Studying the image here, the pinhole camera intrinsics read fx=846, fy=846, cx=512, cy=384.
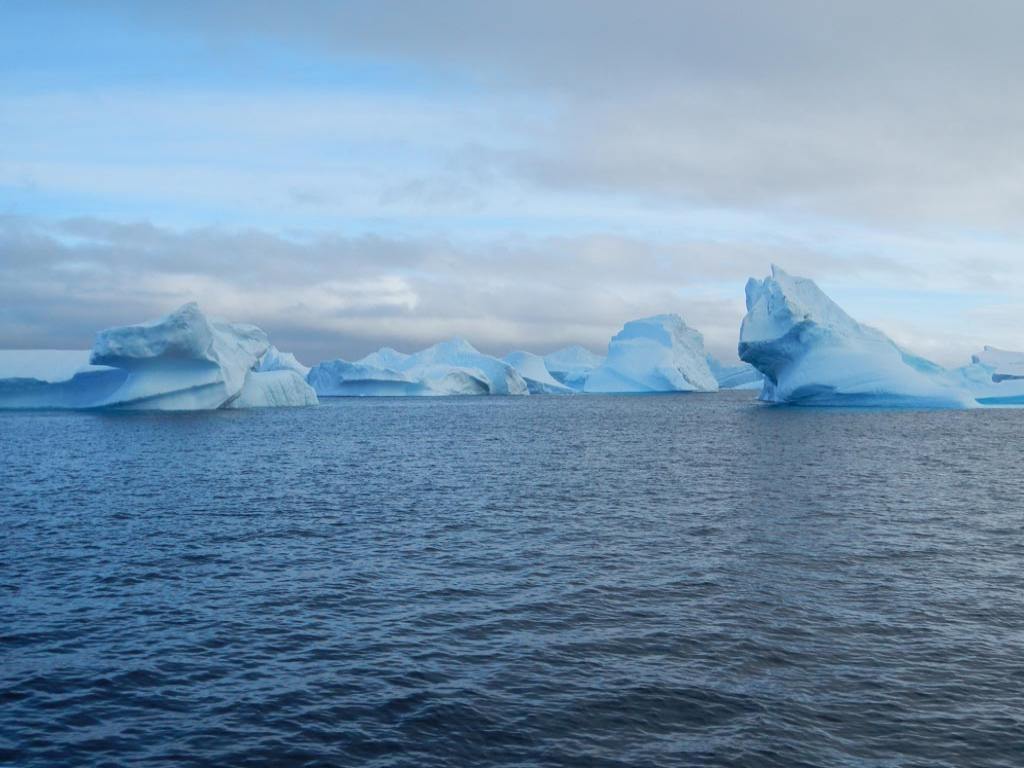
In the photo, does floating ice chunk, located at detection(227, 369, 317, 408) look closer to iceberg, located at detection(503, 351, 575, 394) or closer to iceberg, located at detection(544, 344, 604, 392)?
iceberg, located at detection(503, 351, 575, 394)

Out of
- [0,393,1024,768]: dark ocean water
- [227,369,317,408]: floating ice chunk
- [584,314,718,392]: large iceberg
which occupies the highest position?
[584,314,718,392]: large iceberg

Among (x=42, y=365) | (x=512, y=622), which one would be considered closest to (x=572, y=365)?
(x=42, y=365)

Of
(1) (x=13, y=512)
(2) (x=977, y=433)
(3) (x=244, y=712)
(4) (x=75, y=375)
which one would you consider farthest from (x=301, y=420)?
(3) (x=244, y=712)

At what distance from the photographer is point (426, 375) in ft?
355

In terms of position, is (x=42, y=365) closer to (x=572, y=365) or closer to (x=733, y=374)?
(x=572, y=365)

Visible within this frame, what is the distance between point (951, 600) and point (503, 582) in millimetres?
7430

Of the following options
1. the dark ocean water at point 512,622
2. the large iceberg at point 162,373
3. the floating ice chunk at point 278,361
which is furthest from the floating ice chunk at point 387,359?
the dark ocean water at point 512,622

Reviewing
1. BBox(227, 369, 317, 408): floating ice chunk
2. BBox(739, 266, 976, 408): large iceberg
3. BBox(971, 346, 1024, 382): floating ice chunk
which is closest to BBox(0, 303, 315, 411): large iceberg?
BBox(227, 369, 317, 408): floating ice chunk

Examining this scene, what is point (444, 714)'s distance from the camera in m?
9.55

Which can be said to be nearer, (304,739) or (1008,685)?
(304,739)

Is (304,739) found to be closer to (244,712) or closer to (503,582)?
(244,712)

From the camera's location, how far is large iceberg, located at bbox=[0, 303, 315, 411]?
53906 mm

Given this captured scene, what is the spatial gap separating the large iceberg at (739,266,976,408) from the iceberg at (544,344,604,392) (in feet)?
237

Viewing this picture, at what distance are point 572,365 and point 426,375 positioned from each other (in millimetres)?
47775
